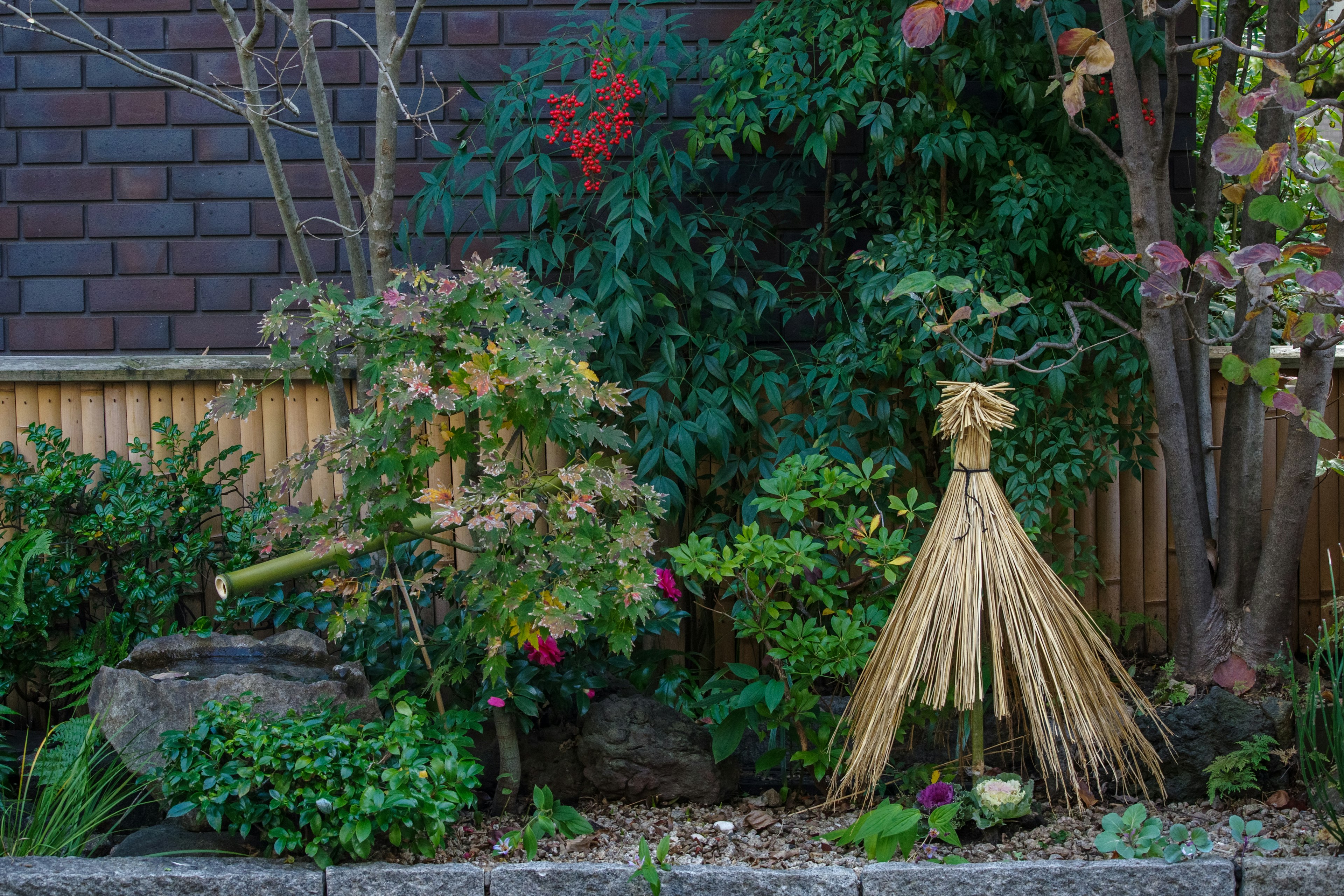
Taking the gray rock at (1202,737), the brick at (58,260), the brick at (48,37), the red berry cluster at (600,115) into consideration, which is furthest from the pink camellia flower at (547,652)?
the brick at (48,37)

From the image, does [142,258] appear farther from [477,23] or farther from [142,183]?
[477,23]

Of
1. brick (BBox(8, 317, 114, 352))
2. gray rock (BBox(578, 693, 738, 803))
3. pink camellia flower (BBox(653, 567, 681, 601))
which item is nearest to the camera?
gray rock (BBox(578, 693, 738, 803))

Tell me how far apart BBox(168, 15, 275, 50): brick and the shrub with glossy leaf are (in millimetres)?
2905

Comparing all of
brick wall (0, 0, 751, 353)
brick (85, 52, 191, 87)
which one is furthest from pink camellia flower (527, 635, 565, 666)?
brick (85, 52, 191, 87)

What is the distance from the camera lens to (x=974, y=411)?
9.52 feet

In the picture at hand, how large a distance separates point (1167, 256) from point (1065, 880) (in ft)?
5.66

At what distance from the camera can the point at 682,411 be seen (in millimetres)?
3613

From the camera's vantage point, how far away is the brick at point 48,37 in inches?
167

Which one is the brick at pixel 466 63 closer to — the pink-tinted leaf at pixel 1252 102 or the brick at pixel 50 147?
the brick at pixel 50 147

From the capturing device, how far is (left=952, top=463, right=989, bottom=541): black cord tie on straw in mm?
2922

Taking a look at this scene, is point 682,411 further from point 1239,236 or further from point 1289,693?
point 1239,236

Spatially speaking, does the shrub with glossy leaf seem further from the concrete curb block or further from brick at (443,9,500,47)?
brick at (443,9,500,47)

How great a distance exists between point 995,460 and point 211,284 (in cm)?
327

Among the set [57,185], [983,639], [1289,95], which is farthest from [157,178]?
[1289,95]
